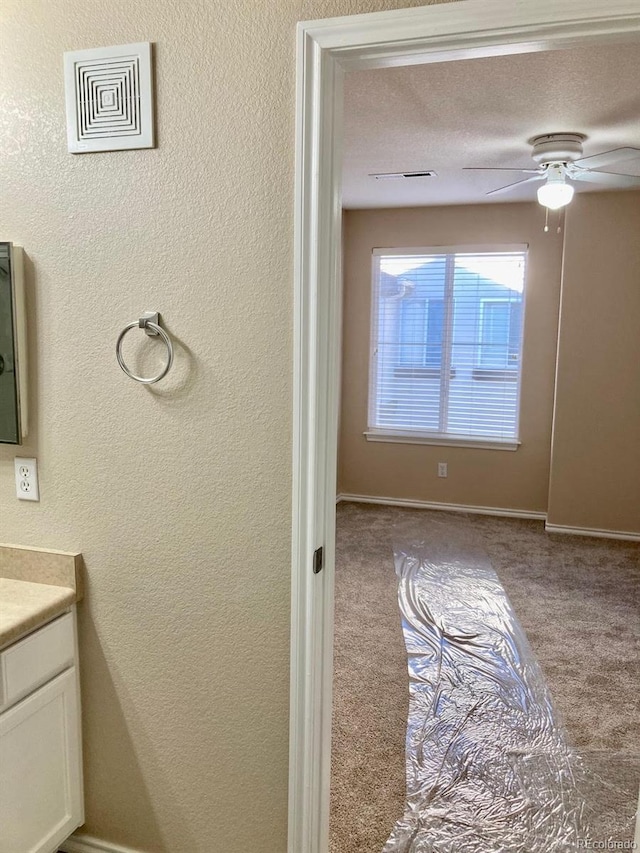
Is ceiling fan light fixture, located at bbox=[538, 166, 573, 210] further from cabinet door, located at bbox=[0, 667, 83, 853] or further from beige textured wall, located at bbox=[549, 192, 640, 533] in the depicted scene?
cabinet door, located at bbox=[0, 667, 83, 853]

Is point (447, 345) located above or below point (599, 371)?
above

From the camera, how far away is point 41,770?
170 centimetres

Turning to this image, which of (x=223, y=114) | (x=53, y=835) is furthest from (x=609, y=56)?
(x=53, y=835)

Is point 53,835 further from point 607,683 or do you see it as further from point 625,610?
point 625,610

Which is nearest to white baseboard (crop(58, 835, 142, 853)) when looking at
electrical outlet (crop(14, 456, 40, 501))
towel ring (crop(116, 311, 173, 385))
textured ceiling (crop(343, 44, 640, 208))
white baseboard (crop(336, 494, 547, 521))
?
electrical outlet (crop(14, 456, 40, 501))

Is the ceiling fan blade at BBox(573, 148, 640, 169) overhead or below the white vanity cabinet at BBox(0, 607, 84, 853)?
overhead

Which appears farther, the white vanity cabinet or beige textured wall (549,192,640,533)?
beige textured wall (549,192,640,533)

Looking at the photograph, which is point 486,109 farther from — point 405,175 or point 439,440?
point 439,440

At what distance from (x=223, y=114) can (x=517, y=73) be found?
5.29 feet

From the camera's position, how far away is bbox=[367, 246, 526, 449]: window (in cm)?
540

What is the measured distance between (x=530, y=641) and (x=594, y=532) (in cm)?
205

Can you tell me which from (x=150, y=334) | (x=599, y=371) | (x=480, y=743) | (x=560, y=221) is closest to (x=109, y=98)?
(x=150, y=334)

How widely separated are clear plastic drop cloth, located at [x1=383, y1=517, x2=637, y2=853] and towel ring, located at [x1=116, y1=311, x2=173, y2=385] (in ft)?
5.00

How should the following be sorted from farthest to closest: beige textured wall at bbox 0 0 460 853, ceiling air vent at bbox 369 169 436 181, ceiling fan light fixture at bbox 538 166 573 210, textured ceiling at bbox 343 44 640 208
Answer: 1. ceiling air vent at bbox 369 169 436 181
2. ceiling fan light fixture at bbox 538 166 573 210
3. textured ceiling at bbox 343 44 640 208
4. beige textured wall at bbox 0 0 460 853
